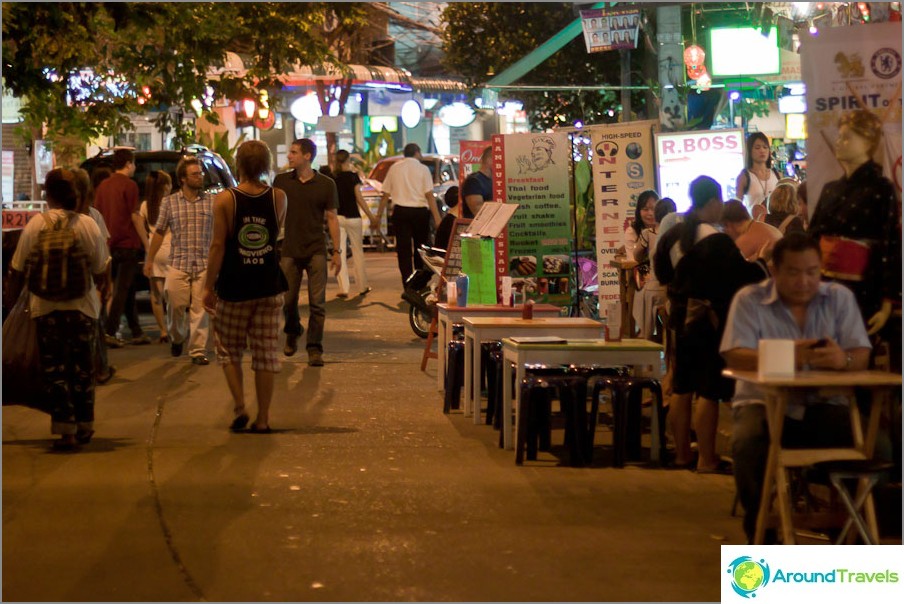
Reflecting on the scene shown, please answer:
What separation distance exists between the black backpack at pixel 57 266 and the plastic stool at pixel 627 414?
354 centimetres

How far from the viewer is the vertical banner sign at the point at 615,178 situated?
13.5 m

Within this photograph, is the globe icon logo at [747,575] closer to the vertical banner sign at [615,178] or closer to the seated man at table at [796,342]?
the seated man at table at [796,342]

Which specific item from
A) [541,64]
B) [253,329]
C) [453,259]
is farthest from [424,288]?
[541,64]

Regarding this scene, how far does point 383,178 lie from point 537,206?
55.8 feet

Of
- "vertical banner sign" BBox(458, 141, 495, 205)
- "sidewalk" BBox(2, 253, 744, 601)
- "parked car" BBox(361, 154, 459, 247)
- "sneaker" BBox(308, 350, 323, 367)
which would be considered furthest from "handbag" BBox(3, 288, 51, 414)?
"parked car" BBox(361, 154, 459, 247)

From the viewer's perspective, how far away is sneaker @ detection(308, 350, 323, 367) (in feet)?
42.8

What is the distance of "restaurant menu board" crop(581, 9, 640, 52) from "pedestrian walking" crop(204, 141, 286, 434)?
7.66m

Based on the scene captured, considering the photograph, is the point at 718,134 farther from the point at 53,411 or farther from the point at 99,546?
the point at 99,546

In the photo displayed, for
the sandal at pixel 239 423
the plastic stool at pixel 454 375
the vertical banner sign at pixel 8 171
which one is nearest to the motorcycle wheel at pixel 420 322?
the plastic stool at pixel 454 375

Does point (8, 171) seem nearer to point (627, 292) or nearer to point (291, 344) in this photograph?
point (291, 344)

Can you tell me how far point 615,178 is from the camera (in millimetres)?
13516

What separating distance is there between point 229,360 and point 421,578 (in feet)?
12.8

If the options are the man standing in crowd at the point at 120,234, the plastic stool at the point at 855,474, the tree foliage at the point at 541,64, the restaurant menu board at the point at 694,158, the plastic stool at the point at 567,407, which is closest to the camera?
the plastic stool at the point at 855,474

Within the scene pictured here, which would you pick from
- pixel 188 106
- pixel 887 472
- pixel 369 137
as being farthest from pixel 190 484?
pixel 369 137
